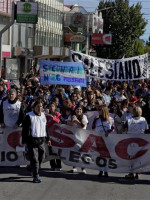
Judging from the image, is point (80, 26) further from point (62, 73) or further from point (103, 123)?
point (103, 123)

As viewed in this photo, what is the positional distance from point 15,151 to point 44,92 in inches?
299

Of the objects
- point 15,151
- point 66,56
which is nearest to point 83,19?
point 66,56

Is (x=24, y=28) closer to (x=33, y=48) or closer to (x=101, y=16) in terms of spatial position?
(x=33, y=48)

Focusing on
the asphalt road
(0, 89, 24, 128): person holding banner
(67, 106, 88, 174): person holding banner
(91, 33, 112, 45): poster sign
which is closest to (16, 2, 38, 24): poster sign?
(0, 89, 24, 128): person holding banner

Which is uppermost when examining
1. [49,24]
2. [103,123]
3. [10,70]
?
[49,24]

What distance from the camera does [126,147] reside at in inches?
475

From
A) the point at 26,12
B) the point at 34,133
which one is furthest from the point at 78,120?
the point at 26,12

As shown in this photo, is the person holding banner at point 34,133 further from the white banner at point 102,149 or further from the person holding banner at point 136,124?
the person holding banner at point 136,124

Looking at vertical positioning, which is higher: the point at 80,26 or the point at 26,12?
the point at 80,26

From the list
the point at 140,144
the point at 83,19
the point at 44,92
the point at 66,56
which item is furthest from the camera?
the point at 83,19

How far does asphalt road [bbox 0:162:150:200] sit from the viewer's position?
985 centimetres

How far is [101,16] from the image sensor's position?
3327 inches

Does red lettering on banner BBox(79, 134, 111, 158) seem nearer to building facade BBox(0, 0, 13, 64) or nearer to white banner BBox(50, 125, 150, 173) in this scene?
white banner BBox(50, 125, 150, 173)

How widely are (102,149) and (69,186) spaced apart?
1.63m
